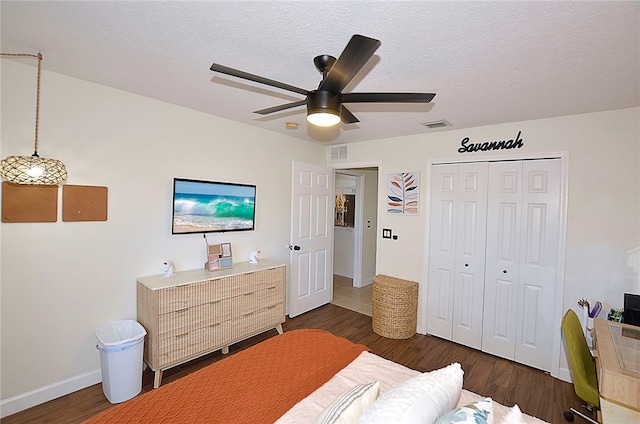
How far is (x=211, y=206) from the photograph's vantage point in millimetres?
3168

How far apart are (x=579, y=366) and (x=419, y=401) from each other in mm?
1743

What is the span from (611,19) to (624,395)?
5.94 feet

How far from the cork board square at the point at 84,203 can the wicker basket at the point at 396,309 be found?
2975 millimetres

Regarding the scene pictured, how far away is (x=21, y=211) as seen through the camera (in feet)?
6.85

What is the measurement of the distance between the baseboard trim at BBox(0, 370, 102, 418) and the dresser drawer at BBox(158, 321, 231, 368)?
1.97ft

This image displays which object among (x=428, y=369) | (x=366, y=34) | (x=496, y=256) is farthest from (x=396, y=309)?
(x=366, y=34)

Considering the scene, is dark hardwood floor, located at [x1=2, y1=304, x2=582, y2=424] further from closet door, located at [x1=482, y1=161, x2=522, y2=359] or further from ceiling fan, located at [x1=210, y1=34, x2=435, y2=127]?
ceiling fan, located at [x1=210, y1=34, x2=435, y2=127]

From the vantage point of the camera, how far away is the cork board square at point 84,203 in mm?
2275

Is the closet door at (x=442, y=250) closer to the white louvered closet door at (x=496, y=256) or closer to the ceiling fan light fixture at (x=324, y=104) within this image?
the white louvered closet door at (x=496, y=256)

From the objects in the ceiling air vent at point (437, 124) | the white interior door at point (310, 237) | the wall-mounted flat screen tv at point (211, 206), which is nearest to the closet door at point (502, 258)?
the ceiling air vent at point (437, 124)

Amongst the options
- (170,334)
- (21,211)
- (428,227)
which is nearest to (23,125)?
(21,211)

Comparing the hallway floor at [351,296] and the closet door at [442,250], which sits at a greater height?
the closet door at [442,250]

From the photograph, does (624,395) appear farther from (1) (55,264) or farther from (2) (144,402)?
(1) (55,264)

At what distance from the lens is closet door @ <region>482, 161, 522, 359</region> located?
10.1 ft
